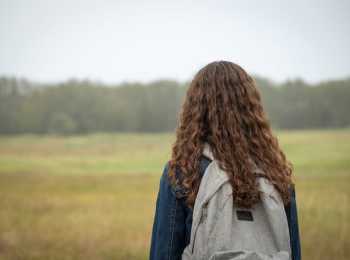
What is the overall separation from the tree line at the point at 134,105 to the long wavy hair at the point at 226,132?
642 cm

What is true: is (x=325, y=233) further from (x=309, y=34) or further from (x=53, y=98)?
(x=53, y=98)

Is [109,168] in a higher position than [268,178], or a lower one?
lower

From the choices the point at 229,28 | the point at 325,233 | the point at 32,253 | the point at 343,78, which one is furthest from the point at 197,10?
the point at 32,253

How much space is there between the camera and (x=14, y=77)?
7.61 m

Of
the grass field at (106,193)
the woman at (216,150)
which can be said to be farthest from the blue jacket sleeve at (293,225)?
the grass field at (106,193)

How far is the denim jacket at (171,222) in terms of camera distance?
1.36m

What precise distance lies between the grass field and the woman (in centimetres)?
406

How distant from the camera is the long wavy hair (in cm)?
133

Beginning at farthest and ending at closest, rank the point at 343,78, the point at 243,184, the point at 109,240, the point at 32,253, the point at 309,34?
the point at 309,34 < the point at 343,78 < the point at 109,240 < the point at 32,253 < the point at 243,184

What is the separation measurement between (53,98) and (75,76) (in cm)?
89

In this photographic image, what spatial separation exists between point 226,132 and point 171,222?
0.35 meters

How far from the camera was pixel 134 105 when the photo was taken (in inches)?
336

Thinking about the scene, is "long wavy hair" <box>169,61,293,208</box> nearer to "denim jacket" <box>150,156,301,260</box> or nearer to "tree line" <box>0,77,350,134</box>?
"denim jacket" <box>150,156,301,260</box>

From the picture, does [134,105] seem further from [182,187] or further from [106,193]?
[182,187]
